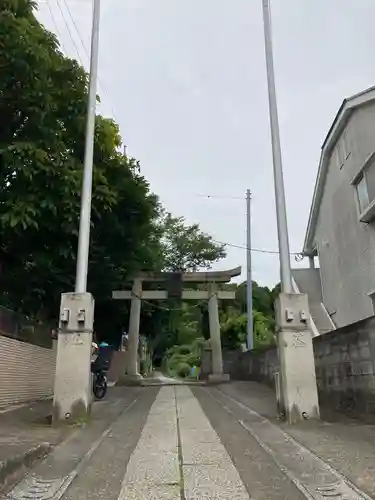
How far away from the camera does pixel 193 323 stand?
42.9 meters

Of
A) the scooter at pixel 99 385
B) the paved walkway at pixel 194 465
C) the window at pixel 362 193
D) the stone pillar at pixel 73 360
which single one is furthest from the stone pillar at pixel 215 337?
the stone pillar at pixel 73 360

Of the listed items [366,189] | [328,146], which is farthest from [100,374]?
[328,146]

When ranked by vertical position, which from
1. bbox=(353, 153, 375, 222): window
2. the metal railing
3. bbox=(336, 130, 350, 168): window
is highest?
bbox=(336, 130, 350, 168): window

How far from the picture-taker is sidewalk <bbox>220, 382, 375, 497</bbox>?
470 centimetres

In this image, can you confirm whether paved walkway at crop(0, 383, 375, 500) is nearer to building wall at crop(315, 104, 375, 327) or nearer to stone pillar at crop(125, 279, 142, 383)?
building wall at crop(315, 104, 375, 327)

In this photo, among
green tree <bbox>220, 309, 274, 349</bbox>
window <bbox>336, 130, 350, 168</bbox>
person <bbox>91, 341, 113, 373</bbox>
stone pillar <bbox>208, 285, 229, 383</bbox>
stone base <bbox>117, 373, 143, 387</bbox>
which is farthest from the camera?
green tree <bbox>220, 309, 274, 349</bbox>

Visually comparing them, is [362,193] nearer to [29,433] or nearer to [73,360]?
[73,360]

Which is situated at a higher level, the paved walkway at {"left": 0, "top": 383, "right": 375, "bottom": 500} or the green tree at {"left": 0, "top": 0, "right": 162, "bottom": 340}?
the green tree at {"left": 0, "top": 0, "right": 162, "bottom": 340}

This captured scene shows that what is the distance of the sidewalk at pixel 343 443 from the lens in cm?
470

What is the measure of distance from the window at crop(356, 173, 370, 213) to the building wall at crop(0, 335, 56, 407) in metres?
9.35

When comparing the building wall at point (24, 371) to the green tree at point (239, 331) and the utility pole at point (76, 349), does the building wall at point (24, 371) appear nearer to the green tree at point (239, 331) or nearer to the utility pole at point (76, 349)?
the utility pole at point (76, 349)

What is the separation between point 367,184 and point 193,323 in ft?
103

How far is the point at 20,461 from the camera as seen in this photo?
15.9ft

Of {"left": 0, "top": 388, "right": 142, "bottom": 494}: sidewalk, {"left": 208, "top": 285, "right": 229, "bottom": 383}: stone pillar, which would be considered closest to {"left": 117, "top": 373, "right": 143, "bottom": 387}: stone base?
{"left": 208, "top": 285, "right": 229, "bottom": 383}: stone pillar
